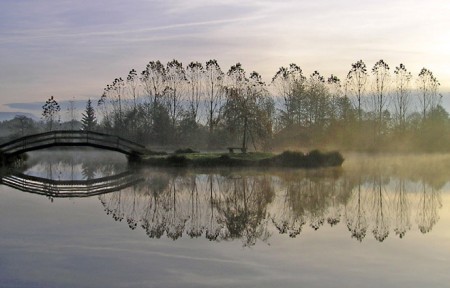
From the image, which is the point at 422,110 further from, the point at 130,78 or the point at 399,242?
the point at 399,242

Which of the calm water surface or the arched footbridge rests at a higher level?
the arched footbridge

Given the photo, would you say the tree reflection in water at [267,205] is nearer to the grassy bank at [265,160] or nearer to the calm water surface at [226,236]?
the calm water surface at [226,236]

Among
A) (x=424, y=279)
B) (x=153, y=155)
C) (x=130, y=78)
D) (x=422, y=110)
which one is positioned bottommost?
(x=424, y=279)

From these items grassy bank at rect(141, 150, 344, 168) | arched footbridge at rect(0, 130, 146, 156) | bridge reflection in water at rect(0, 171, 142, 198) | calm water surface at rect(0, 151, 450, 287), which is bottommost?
calm water surface at rect(0, 151, 450, 287)

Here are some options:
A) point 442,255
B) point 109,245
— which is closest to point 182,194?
point 109,245

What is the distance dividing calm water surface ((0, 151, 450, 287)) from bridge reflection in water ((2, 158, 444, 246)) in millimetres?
39

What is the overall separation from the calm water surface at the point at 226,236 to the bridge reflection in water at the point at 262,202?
0.13ft

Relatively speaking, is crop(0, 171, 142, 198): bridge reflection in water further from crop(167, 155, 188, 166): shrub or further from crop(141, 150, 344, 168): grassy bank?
crop(141, 150, 344, 168): grassy bank

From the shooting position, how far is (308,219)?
1227 centimetres

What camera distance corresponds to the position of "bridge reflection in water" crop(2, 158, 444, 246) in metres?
11.2

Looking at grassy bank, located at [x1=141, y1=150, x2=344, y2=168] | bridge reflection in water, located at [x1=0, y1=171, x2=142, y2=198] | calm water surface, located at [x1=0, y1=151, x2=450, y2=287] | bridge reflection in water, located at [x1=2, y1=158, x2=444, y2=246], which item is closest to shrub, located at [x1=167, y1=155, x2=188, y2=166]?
grassy bank, located at [x1=141, y1=150, x2=344, y2=168]

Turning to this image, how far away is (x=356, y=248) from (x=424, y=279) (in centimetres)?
204

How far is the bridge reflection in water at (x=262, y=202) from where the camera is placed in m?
11.2

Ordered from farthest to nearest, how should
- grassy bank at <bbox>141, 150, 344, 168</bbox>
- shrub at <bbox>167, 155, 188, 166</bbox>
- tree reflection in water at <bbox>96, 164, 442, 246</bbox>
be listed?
shrub at <bbox>167, 155, 188, 166</bbox>, grassy bank at <bbox>141, 150, 344, 168</bbox>, tree reflection in water at <bbox>96, 164, 442, 246</bbox>
